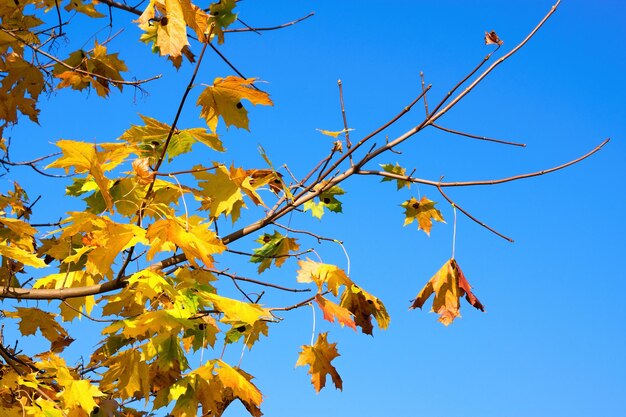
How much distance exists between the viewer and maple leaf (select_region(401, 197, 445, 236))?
14.1 ft

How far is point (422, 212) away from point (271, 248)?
0.99m

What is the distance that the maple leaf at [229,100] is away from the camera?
3193 mm

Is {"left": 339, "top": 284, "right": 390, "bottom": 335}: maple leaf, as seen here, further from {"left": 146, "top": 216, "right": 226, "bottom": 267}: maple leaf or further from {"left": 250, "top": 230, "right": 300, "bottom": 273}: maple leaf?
{"left": 146, "top": 216, "right": 226, "bottom": 267}: maple leaf

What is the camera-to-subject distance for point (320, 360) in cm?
368

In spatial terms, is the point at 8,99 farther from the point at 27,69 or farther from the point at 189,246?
the point at 189,246

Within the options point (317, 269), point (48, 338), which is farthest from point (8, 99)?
point (317, 269)

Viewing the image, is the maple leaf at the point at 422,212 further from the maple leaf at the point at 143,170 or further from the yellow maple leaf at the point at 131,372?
the yellow maple leaf at the point at 131,372

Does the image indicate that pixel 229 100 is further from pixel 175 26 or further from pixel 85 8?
pixel 85 8

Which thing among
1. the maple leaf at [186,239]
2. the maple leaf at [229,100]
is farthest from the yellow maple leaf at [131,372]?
the maple leaf at [229,100]

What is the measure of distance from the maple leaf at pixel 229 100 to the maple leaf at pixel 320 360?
121cm

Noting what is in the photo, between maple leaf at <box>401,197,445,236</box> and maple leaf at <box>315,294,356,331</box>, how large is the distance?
1.17 meters

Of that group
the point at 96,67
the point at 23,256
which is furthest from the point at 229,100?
the point at 96,67

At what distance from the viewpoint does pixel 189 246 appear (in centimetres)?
282

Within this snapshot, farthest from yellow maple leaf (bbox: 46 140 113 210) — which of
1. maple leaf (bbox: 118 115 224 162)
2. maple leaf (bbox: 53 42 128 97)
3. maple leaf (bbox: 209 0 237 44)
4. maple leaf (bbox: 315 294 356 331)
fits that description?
maple leaf (bbox: 53 42 128 97)
